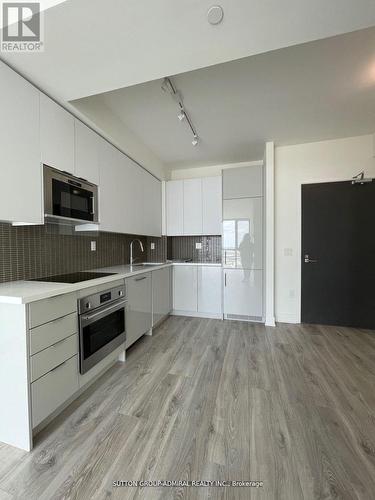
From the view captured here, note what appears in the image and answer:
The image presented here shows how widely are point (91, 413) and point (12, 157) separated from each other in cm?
186

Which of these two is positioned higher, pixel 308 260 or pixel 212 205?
pixel 212 205

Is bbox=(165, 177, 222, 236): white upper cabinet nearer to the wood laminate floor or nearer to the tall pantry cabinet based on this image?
the tall pantry cabinet

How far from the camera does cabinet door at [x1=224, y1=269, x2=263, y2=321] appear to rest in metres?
3.38

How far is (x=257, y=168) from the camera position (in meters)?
3.37

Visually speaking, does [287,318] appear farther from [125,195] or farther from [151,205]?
[125,195]

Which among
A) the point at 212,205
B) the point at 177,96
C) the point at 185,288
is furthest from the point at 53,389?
the point at 212,205

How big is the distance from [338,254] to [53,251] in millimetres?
3664

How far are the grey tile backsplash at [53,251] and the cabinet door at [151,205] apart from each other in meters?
0.41

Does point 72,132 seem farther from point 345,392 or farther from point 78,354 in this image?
point 345,392

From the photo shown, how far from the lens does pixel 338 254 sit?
10.6 ft

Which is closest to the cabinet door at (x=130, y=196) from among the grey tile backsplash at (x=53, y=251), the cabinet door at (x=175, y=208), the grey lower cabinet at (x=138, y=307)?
the grey tile backsplash at (x=53, y=251)

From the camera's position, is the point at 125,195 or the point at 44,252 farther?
the point at 125,195

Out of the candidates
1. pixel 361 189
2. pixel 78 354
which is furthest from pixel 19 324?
pixel 361 189

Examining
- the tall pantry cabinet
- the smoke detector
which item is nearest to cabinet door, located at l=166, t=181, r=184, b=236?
the tall pantry cabinet
